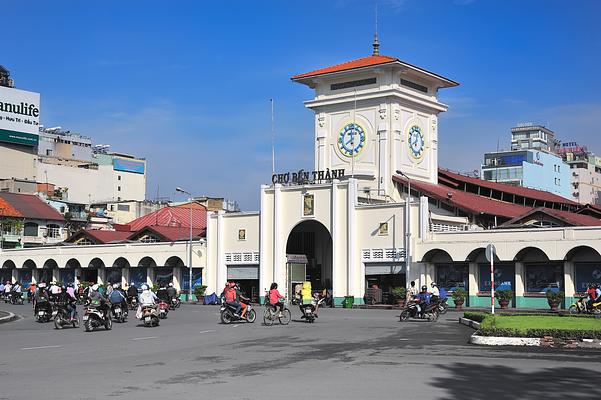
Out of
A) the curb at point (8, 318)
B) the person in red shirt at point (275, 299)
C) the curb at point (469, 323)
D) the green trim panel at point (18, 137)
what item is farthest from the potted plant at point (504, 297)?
the green trim panel at point (18, 137)

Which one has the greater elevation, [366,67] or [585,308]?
[366,67]

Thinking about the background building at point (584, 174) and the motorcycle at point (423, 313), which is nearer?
the motorcycle at point (423, 313)

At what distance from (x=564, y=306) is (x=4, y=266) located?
175 ft

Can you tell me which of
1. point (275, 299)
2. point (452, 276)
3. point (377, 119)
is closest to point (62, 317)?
point (275, 299)

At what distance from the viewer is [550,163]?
12525cm

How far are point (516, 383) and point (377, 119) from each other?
49.0 metres

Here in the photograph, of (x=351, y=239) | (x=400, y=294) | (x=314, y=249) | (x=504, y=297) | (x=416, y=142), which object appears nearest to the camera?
(x=504, y=297)

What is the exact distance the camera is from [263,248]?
192ft

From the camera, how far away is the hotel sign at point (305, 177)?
56.7 m

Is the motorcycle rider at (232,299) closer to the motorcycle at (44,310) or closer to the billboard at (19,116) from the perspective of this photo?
the motorcycle at (44,310)

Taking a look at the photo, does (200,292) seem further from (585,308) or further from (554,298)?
(585,308)

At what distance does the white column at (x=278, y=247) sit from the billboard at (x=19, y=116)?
5220 cm

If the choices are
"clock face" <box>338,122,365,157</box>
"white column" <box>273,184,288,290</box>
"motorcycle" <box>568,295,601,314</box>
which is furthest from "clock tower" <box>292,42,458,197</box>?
"motorcycle" <box>568,295,601,314</box>

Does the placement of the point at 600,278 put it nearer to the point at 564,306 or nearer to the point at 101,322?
the point at 564,306
